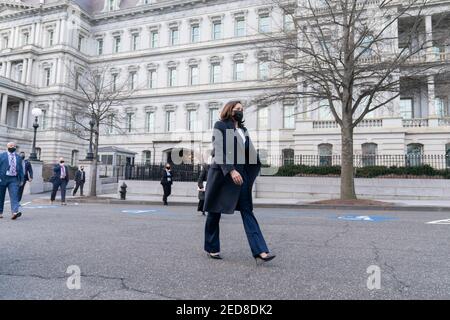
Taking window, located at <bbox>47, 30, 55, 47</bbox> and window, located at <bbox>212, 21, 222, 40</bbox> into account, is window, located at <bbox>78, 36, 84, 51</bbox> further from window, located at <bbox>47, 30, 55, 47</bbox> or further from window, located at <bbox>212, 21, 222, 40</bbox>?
window, located at <bbox>212, 21, 222, 40</bbox>

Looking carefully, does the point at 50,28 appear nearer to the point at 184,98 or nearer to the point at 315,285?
the point at 184,98


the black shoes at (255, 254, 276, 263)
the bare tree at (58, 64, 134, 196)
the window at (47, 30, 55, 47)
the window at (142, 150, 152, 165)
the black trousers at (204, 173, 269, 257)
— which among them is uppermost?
the window at (47, 30, 55, 47)

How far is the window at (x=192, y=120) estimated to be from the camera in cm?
4403

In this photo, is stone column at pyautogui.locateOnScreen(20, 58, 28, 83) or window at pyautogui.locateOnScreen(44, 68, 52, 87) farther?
window at pyautogui.locateOnScreen(44, 68, 52, 87)

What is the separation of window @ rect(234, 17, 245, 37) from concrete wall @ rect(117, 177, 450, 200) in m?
28.7

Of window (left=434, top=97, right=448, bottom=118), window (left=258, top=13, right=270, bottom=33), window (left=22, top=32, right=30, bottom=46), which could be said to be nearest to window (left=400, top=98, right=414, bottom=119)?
window (left=434, top=97, right=448, bottom=118)

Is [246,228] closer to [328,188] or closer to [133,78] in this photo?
[328,188]

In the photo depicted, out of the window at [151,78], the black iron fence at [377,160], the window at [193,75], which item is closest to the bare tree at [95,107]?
the window at [151,78]

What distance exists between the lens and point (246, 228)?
4.03 m

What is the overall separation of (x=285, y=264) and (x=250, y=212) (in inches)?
29.9

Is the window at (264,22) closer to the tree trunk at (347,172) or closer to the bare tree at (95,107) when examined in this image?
Answer: the bare tree at (95,107)

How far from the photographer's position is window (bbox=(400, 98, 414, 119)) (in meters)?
32.9

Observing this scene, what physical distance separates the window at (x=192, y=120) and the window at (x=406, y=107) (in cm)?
2392

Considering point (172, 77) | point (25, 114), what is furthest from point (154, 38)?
point (25, 114)
